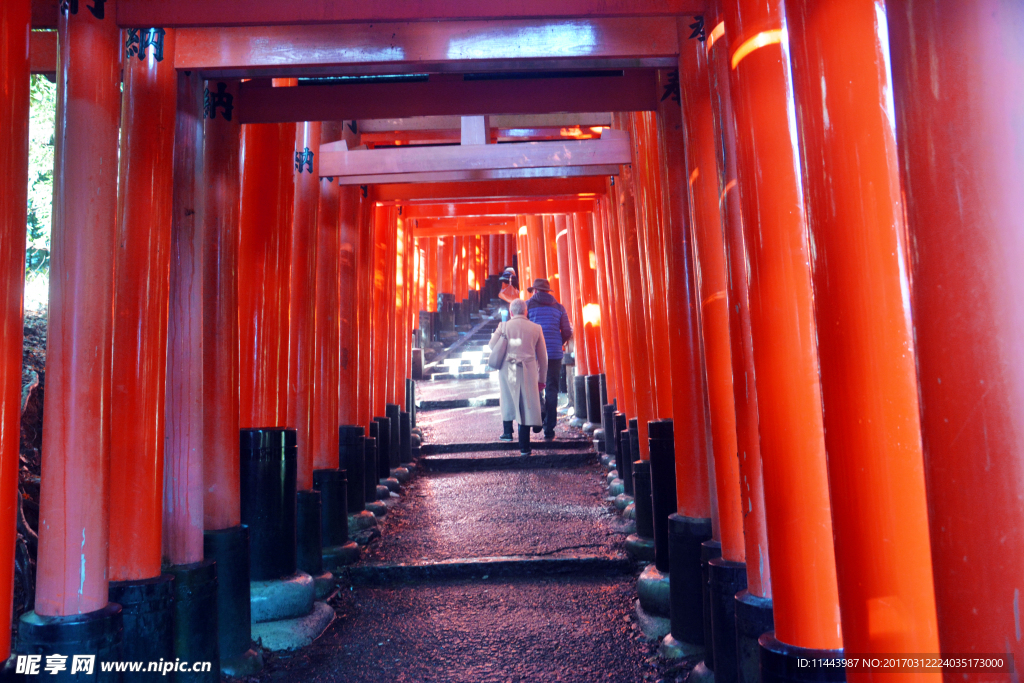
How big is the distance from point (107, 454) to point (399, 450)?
507 cm

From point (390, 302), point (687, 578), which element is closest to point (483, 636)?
point (687, 578)

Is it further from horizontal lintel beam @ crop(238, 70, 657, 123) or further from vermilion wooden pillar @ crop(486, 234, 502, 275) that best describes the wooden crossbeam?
vermilion wooden pillar @ crop(486, 234, 502, 275)

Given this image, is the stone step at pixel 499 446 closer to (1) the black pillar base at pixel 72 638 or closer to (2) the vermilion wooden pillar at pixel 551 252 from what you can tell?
(2) the vermilion wooden pillar at pixel 551 252

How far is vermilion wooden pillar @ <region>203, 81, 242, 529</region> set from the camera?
10.1ft

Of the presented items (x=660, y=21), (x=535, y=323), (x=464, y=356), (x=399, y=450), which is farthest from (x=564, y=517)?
(x=464, y=356)

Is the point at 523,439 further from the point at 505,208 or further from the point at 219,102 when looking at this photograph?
the point at 219,102

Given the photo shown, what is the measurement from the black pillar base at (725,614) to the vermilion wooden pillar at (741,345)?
272mm

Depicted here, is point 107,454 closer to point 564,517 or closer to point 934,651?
point 934,651

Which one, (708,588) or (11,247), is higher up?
(11,247)

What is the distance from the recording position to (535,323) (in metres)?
8.09

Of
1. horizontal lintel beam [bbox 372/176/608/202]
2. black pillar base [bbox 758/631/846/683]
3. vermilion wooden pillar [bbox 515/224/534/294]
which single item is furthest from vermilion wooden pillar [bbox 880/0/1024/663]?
vermilion wooden pillar [bbox 515/224/534/294]

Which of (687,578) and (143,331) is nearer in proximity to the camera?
(143,331)

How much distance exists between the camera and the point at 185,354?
2.83 m

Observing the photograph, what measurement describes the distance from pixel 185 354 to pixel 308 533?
152cm
